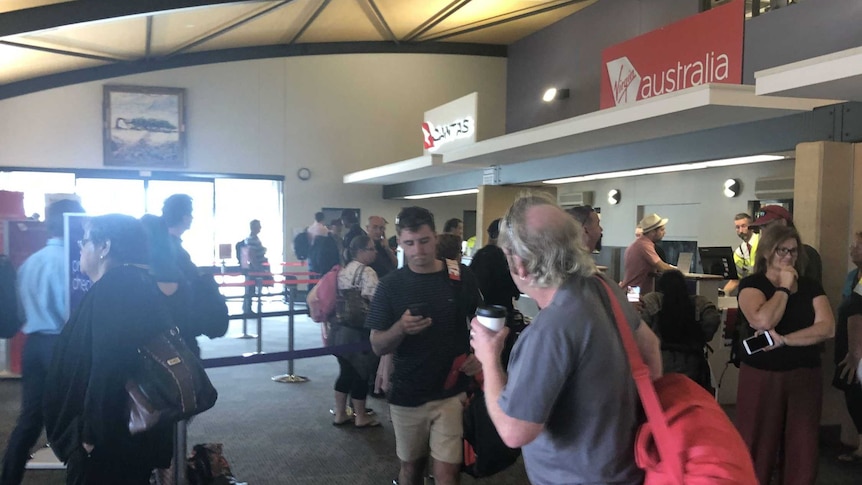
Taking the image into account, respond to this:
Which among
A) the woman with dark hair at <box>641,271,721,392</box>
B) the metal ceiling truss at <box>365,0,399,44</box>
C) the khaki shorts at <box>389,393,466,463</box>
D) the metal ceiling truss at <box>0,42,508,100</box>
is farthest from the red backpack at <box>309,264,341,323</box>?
the metal ceiling truss at <box>0,42,508,100</box>

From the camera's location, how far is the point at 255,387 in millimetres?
6250

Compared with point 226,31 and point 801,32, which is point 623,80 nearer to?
point 801,32

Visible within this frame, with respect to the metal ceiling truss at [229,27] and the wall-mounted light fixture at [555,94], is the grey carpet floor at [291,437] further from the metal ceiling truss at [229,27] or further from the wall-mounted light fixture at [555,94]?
the wall-mounted light fixture at [555,94]

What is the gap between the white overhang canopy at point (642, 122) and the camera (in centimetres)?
470

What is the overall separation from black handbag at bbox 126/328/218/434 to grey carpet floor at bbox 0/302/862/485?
196 cm

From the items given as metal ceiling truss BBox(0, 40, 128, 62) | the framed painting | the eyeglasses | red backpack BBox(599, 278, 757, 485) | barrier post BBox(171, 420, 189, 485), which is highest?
metal ceiling truss BBox(0, 40, 128, 62)

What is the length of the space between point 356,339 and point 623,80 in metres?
4.90

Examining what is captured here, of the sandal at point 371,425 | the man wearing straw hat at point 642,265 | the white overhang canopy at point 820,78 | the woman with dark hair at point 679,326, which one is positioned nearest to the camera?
the white overhang canopy at point 820,78

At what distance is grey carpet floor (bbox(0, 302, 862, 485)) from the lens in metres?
4.04

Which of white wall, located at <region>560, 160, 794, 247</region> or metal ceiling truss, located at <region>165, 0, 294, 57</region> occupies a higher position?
metal ceiling truss, located at <region>165, 0, 294, 57</region>

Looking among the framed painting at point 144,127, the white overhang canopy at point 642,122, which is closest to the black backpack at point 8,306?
the white overhang canopy at point 642,122

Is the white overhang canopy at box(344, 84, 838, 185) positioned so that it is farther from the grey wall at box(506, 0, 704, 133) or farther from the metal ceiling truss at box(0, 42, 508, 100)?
the metal ceiling truss at box(0, 42, 508, 100)

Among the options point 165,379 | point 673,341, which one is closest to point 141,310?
point 165,379

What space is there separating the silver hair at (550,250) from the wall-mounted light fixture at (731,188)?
859 cm
